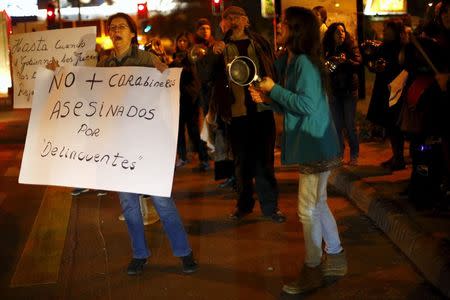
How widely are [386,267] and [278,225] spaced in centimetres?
148

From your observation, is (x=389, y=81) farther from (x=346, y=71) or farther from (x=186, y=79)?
(x=186, y=79)

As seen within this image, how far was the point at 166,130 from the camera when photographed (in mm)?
4621

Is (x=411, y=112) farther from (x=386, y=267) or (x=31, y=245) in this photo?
(x=31, y=245)

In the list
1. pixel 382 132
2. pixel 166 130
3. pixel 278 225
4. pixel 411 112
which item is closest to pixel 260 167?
pixel 278 225

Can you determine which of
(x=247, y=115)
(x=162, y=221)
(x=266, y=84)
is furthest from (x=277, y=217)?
(x=266, y=84)

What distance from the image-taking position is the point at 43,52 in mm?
6145

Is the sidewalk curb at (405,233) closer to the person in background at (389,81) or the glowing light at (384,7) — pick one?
the person in background at (389,81)

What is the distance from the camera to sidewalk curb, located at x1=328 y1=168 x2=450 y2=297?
15.1 ft

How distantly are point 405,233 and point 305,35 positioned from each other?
2054 millimetres

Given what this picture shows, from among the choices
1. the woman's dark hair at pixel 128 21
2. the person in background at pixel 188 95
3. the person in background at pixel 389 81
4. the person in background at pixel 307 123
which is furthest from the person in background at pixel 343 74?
the woman's dark hair at pixel 128 21

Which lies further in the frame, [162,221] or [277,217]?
[277,217]

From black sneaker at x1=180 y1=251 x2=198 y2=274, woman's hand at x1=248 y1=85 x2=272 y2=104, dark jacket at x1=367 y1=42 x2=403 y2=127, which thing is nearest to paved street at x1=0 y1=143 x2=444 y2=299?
black sneaker at x1=180 y1=251 x2=198 y2=274

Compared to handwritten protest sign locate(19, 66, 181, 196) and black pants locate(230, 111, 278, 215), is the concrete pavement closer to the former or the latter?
black pants locate(230, 111, 278, 215)

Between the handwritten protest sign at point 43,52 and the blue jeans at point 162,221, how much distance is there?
158 centimetres
